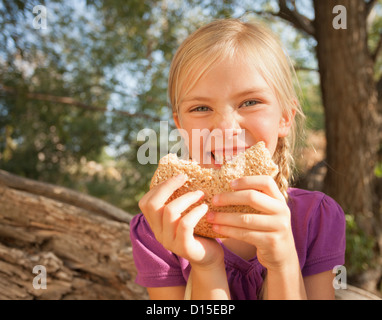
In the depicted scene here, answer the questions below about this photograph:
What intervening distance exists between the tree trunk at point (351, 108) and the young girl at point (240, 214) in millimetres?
1965

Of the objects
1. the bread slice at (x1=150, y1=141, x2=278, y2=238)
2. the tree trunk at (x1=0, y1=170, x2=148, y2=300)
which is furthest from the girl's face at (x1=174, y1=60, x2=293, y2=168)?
the tree trunk at (x1=0, y1=170, x2=148, y2=300)

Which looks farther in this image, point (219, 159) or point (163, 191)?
point (219, 159)

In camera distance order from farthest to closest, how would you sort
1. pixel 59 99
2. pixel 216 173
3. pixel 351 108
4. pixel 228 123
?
pixel 59 99 → pixel 351 108 → pixel 228 123 → pixel 216 173

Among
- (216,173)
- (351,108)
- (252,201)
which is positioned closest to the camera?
(252,201)

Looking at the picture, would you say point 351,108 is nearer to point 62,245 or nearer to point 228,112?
point 228,112

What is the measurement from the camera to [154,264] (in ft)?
5.03

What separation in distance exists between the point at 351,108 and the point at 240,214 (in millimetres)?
2673

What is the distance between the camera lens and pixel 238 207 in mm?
1209

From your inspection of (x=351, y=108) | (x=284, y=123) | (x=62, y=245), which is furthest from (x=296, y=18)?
(x=62, y=245)

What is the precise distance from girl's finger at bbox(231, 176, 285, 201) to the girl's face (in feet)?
0.73

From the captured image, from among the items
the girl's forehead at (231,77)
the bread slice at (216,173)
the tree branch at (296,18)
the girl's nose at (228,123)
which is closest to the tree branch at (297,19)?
the tree branch at (296,18)

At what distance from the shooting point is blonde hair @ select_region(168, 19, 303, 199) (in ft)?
4.59

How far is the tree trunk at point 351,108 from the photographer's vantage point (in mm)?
3371

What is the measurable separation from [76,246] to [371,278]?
2.73m
